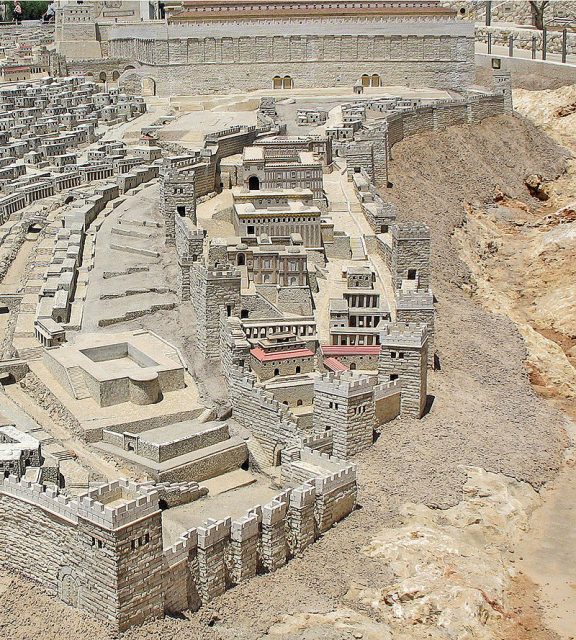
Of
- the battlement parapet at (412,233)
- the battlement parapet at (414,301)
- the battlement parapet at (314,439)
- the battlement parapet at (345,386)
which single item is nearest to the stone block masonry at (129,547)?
the battlement parapet at (314,439)

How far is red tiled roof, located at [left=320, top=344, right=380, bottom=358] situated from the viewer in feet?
109

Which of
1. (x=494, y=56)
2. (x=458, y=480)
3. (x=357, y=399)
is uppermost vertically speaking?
(x=494, y=56)

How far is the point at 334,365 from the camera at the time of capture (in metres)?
32.9

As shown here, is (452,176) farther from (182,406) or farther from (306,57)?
(182,406)

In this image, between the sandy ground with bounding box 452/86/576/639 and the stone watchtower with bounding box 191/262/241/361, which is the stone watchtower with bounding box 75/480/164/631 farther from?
the stone watchtower with bounding box 191/262/241/361

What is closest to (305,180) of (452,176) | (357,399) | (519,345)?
(519,345)

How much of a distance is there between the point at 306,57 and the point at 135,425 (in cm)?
5342

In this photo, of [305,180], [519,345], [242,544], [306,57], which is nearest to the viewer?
[242,544]

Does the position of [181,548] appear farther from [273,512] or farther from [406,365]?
[406,365]

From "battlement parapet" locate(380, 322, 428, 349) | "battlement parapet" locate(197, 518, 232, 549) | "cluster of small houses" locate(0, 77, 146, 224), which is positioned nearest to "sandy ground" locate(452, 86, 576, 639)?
"battlement parapet" locate(380, 322, 428, 349)

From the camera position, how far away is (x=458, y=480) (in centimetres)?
2884


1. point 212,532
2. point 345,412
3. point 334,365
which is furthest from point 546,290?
point 212,532

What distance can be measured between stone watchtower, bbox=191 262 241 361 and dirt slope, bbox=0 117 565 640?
6053 mm

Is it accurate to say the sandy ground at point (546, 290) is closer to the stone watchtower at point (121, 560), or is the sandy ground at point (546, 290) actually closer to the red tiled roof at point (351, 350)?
the red tiled roof at point (351, 350)
